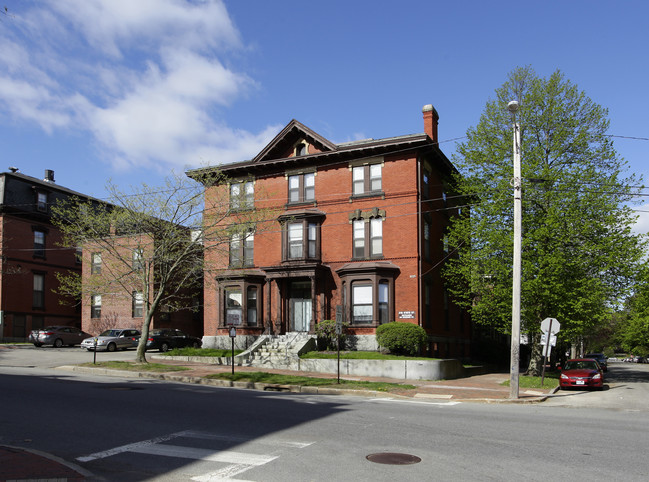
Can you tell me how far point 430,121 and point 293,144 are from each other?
815cm

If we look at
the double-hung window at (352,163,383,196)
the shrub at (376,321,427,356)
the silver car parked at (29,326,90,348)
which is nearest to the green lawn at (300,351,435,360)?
the shrub at (376,321,427,356)

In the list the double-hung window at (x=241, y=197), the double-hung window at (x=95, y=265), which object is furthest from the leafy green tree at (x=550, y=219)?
the double-hung window at (x=95, y=265)

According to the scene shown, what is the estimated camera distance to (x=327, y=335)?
30125mm

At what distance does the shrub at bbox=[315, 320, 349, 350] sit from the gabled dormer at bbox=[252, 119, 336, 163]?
9810mm

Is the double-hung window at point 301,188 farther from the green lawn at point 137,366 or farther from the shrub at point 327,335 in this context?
the green lawn at point 137,366

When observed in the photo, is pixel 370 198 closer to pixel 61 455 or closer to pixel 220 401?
pixel 220 401

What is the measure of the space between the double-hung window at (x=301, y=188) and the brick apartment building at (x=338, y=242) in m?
0.06

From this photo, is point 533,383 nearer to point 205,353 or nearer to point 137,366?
point 205,353

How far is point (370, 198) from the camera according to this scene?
31.4 metres

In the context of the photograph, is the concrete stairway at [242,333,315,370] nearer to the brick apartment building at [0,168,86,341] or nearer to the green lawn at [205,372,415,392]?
the green lawn at [205,372,415,392]

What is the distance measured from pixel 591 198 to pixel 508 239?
466cm

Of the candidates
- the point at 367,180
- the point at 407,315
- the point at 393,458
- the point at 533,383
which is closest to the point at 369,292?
the point at 407,315

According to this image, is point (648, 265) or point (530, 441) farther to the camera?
point (648, 265)

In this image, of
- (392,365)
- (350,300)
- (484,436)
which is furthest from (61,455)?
(350,300)
